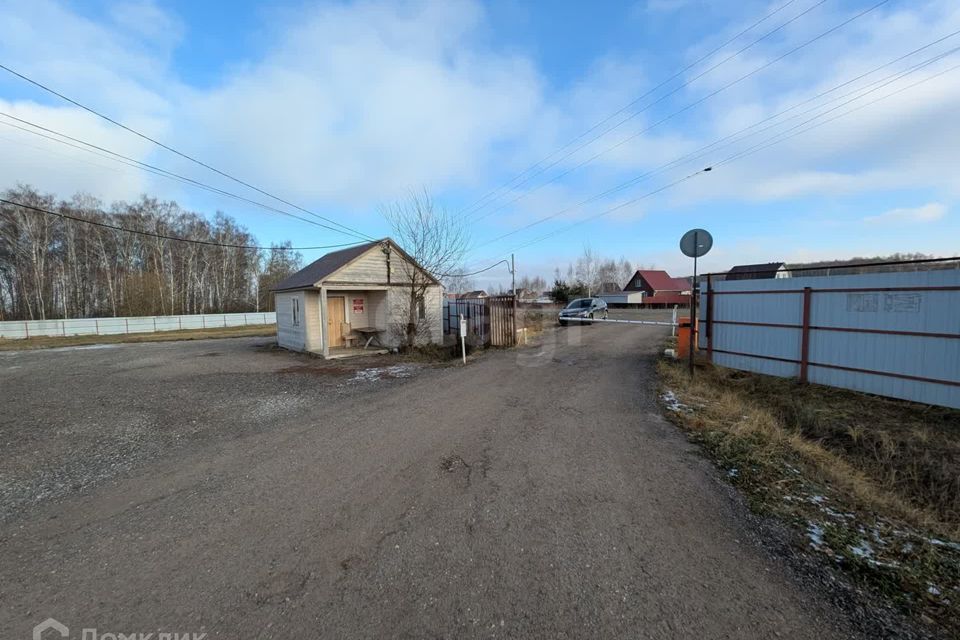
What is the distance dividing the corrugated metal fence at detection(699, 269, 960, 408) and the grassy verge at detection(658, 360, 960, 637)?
360 mm

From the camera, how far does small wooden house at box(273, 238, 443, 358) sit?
14562 mm

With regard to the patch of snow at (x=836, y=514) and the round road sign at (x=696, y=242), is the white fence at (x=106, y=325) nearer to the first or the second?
the round road sign at (x=696, y=242)

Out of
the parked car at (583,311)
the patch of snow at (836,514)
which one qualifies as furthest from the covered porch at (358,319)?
the patch of snow at (836,514)

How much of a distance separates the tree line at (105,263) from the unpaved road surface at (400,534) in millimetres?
34036

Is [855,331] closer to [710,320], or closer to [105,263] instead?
[710,320]

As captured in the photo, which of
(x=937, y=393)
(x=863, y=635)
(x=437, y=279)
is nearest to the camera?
(x=863, y=635)

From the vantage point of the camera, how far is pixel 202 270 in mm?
45688

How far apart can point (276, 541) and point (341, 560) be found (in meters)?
0.63

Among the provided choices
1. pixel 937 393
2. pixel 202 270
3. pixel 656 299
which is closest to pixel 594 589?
pixel 937 393

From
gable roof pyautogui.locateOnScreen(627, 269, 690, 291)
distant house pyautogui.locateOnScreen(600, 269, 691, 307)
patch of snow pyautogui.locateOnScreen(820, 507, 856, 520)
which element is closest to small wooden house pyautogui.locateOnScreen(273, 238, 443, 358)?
patch of snow pyautogui.locateOnScreen(820, 507, 856, 520)

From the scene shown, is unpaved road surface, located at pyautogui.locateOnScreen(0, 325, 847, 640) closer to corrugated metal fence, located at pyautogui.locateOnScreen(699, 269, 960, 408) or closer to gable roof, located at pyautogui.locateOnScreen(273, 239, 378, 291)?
corrugated metal fence, located at pyautogui.locateOnScreen(699, 269, 960, 408)

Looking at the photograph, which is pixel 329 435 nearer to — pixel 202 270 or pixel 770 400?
pixel 770 400

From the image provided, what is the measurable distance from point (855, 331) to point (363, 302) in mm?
15004

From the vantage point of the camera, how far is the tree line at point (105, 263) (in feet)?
115
